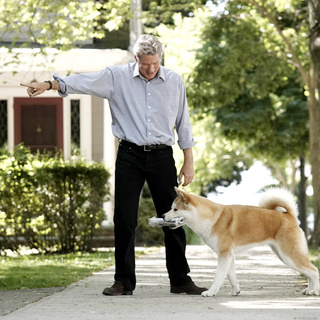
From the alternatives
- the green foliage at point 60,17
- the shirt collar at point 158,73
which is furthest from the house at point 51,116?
the shirt collar at point 158,73

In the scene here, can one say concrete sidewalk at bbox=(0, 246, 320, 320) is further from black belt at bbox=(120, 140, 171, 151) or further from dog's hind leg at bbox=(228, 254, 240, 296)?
black belt at bbox=(120, 140, 171, 151)

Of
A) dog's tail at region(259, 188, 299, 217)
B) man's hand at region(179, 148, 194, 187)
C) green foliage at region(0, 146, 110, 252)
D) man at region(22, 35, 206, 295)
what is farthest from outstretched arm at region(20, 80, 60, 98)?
green foliage at region(0, 146, 110, 252)

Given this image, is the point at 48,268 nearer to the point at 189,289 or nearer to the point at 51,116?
the point at 189,289

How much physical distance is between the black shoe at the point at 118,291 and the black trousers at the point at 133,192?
0.04m

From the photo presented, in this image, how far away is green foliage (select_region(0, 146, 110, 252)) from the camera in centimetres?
1333

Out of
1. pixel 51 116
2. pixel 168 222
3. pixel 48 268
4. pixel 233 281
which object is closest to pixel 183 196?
pixel 168 222

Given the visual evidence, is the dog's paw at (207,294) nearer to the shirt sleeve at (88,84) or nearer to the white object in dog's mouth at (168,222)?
the white object in dog's mouth at (168,222)

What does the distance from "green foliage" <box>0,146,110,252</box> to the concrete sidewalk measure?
14.3ft

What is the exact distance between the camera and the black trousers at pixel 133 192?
278 inches

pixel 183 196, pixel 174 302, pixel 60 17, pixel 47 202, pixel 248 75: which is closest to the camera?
pixel 174 302

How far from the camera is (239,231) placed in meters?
6.84

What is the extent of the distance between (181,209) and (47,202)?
689 centimetres

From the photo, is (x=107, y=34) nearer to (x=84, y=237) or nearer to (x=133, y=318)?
(x=84, y=237)

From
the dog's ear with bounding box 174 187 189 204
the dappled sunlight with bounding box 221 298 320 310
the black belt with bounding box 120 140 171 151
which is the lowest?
the dappled sunlight with bounding box 221 298 320 310
